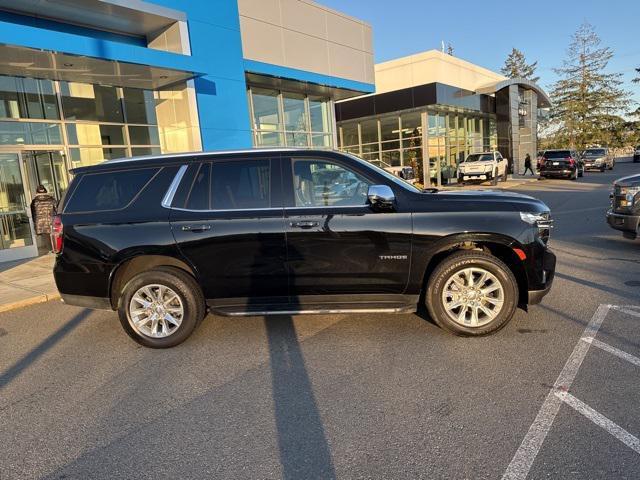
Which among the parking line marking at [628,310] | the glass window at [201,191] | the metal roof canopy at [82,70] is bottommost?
the parking line marking at [628,310]

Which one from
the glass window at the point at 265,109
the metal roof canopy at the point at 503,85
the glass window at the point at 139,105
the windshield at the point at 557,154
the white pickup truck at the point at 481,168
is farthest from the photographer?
the metal roof canopy at the point at 503,85

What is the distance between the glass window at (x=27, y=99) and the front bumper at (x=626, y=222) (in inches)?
496

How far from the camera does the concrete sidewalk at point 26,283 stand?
7.05 metres

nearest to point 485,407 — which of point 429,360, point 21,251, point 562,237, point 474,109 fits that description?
point 429,360

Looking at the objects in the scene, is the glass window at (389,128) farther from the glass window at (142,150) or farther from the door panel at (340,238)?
the door panel at (340,238)

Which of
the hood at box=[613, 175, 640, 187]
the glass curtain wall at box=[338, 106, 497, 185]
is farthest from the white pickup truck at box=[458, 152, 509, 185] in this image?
the hood at box=[613, 175, 640, 187]

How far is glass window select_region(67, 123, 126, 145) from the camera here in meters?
11.9

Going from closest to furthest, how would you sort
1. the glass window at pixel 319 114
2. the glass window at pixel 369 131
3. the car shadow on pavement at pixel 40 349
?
the car shadow on pavement at pixel 40 349 → the glass window at pixel 319 114 → the glass window at pixel 369 131

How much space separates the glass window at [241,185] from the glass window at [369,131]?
2742cm

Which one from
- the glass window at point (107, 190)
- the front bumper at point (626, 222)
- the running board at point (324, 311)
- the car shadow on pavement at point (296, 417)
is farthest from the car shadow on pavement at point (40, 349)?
the front bumper at point (626, 222)

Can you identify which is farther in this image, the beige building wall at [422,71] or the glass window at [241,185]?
the beige building wall at [422,71]

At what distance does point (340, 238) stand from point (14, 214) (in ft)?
33.1

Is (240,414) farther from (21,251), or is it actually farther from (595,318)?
(21,251)

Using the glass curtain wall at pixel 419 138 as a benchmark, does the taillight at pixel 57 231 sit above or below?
below
